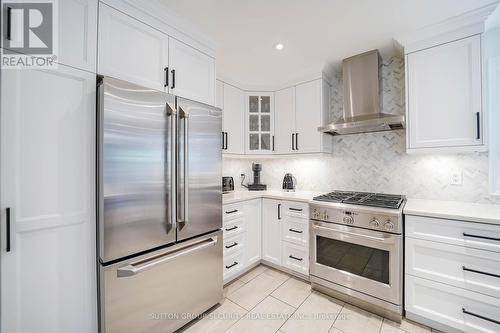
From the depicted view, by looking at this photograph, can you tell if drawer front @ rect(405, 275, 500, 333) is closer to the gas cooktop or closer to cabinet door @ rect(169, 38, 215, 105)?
the gas cooktop

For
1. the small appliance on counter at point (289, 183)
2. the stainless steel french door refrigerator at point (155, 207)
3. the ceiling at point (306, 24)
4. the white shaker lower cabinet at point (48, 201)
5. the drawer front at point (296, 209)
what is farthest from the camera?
the small appliance on counter at point (289, 183)

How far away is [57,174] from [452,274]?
106 inches

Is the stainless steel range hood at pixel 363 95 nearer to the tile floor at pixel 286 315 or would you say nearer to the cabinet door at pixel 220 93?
the cabinet door at pixel 220 93

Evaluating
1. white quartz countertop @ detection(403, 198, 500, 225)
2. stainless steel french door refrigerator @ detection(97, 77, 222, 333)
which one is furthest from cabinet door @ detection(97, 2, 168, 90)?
white quartz countertop @ detection(403, 198, 500, 225)

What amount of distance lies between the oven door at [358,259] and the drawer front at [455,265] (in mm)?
109

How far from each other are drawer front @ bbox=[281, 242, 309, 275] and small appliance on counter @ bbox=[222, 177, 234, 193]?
1014mm

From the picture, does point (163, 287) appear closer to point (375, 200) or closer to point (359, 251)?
point (359, 251)

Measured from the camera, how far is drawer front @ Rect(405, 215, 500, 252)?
4.63 feet

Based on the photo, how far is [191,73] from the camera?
5.99 feet

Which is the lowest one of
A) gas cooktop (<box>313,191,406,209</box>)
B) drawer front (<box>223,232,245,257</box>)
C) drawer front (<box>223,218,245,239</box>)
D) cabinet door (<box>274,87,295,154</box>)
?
drawer front (<box>223,232,245,257</box>)

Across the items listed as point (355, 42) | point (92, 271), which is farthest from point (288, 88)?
point (92, 271)

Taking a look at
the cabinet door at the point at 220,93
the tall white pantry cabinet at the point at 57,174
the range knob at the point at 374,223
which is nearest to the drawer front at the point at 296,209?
the range knob at the point at 374,223

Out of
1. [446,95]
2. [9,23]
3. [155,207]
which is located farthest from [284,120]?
[9,23]

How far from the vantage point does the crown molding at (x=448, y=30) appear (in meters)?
1.64
